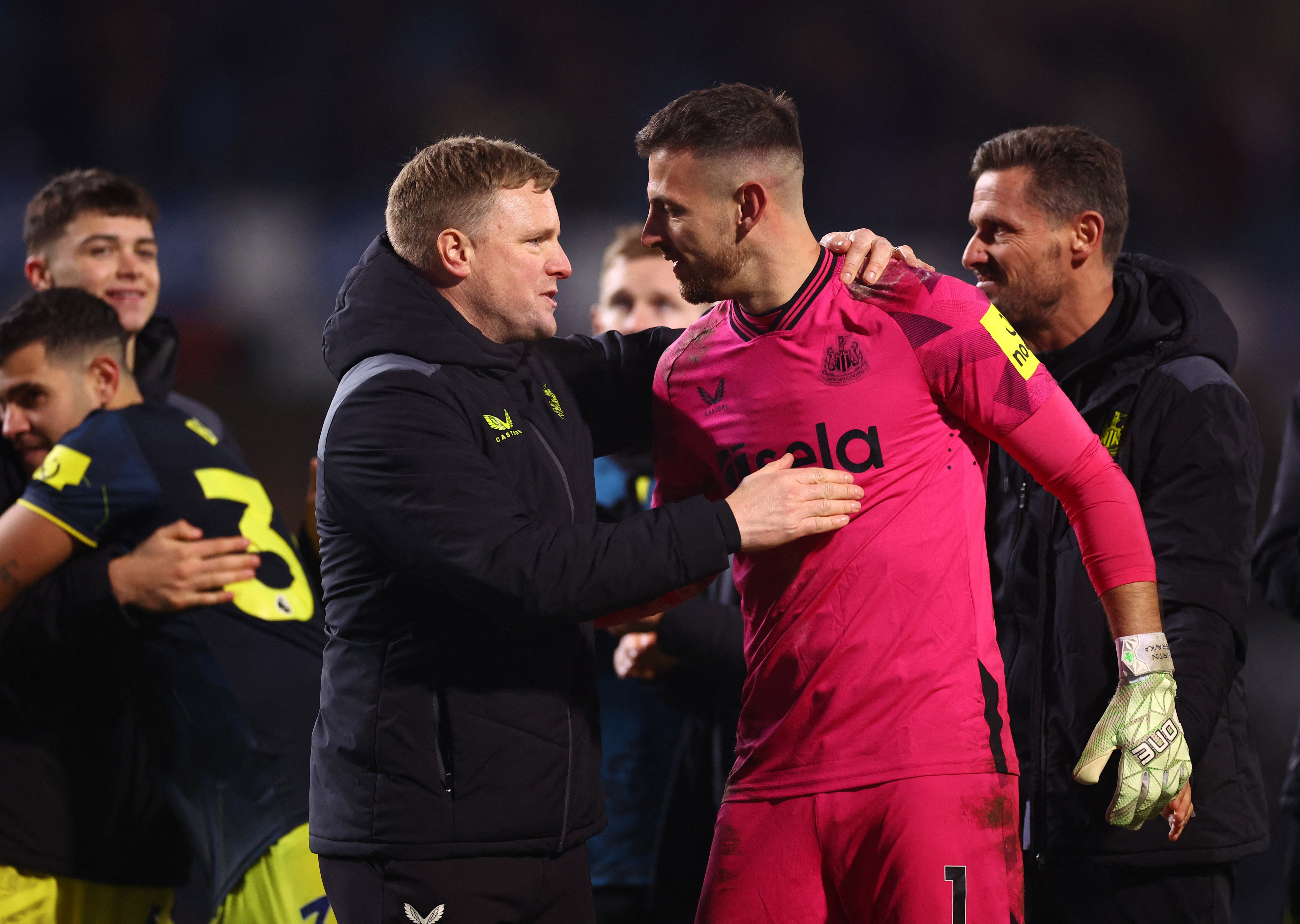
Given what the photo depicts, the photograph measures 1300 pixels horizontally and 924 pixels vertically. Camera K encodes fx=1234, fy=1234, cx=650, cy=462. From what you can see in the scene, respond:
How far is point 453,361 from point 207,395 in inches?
200

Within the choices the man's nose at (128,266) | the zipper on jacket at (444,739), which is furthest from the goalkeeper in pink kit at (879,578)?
the man's nose at (128,266)

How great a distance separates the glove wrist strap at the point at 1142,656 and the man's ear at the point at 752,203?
3.17 feet

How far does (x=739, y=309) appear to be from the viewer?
2.33 m

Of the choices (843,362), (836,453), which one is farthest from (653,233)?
(836,453)

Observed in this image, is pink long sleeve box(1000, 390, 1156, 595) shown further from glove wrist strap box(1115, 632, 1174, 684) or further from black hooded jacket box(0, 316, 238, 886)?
black hooded jacket box(0, 316, 238, 886)

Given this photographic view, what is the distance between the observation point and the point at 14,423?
3414 millimetres

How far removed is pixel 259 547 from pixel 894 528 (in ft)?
6.04

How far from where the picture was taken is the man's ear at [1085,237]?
2.81m

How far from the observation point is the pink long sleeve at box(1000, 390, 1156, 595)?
2.06 meters

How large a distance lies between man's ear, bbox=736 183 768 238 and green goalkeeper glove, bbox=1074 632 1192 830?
3.18ft

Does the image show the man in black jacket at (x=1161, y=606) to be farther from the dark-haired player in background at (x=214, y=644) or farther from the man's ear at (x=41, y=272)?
the man's ear at (x=41, y=272)

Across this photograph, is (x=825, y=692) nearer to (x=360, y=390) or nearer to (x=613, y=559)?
(x=613, y=559)

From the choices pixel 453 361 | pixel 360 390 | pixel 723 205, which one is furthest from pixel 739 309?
pixel 360 390

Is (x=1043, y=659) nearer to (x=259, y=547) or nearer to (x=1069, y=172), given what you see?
(x=1069, y=172)
